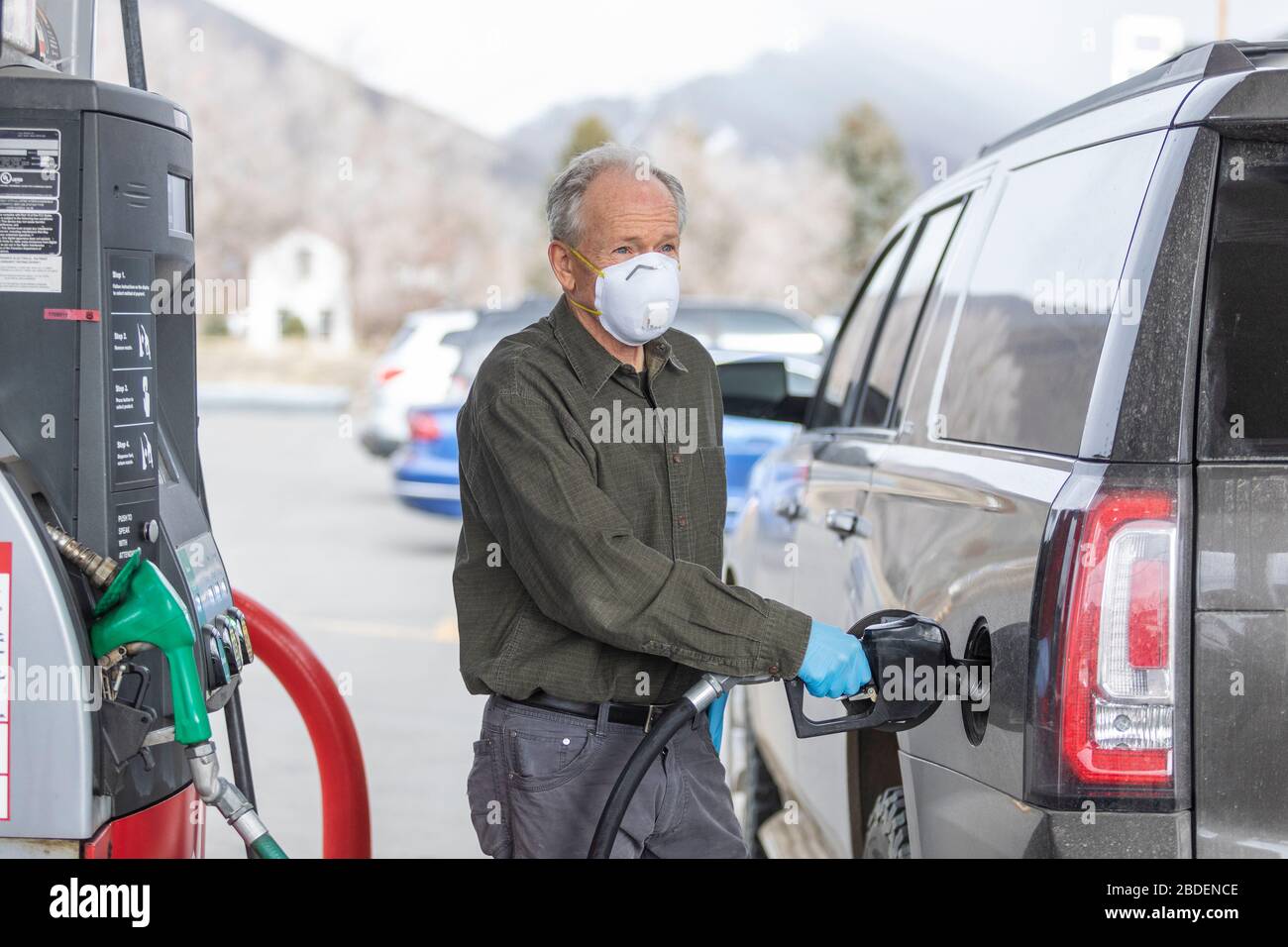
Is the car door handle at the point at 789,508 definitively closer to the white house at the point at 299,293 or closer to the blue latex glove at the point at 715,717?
the blue latex glove at the point at 715,717

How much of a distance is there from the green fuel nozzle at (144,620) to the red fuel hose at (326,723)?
0.81 metres

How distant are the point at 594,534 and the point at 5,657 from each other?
3.04 feet

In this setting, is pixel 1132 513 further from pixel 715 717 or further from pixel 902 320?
pixel 902 320

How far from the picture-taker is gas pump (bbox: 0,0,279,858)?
93.3 inches

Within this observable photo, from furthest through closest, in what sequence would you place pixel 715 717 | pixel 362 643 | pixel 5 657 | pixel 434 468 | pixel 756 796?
pixel 434 468 < pixel 362 643 < pixel 756 796 < pixel 715 717 < pixel 5 657

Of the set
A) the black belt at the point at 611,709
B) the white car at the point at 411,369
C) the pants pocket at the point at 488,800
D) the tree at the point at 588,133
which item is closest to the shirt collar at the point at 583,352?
the black belt at the point at 611,709

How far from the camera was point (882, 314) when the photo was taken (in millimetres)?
4133

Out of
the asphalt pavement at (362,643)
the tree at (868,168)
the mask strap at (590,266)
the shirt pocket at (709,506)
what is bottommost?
the asphalt pavement at (362,643)

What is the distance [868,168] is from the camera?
56188 mm

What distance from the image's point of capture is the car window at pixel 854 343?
427 centimetres

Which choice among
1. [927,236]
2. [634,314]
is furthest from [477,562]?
[927,236]

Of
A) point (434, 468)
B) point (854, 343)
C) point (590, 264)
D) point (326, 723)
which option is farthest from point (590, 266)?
point (434, 468)

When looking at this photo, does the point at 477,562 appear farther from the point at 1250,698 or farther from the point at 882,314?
the point at 882,314

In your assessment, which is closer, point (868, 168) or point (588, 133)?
point (588, 133)
